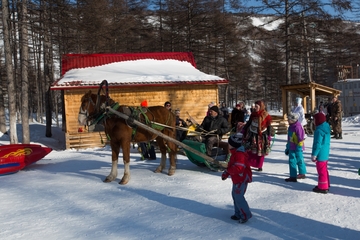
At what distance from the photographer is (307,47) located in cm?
2206

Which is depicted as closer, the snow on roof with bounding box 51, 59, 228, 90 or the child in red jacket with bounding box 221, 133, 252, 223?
the child in red jacket with bounding box 221, 133, 252, 223

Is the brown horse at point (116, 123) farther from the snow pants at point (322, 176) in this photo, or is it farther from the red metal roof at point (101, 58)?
the red metal roof at point (101, 58)

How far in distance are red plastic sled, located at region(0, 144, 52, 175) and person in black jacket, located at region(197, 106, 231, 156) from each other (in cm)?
429

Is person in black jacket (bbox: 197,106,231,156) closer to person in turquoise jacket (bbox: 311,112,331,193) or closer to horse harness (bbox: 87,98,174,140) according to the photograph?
horse harness (bbox: 87,98,174,140)

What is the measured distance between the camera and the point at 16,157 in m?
8.19

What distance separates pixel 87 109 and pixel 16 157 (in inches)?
103

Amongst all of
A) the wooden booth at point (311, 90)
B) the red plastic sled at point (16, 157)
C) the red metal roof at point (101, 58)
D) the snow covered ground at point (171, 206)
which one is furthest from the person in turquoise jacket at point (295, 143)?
the red metal roof at point (101, 58)

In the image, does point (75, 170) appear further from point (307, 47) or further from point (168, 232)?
point (307, 47)

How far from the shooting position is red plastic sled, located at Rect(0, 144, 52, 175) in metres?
8.00

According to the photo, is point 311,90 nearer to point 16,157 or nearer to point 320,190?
point 320,190

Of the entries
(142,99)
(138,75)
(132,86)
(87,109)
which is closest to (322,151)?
(87,109)

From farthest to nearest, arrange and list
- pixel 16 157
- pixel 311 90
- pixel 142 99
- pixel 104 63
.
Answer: pixel 104 63 → pixel 311 90 → pixel 142 99 → pixel 16 157

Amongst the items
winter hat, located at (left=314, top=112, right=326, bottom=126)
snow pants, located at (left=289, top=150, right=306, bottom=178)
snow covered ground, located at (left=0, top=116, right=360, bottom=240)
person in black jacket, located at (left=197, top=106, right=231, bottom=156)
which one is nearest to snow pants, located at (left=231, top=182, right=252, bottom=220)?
snow covered ground, located at (left=0, top=116, right=360, bottom=240)

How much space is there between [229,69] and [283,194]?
95.0ft
